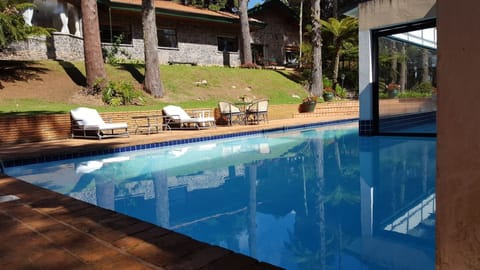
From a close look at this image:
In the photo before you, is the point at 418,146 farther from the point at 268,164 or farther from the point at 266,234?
the point at 266,234

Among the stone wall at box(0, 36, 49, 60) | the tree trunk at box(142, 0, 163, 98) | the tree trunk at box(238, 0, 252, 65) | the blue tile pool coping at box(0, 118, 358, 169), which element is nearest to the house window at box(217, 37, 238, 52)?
the tree trunk at box(238, 0, 252, 65)

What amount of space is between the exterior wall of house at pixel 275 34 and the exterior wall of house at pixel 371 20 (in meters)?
16.1

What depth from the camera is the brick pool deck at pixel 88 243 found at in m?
2.07

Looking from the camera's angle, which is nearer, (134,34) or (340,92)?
(134,34)

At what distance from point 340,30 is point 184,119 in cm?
1280

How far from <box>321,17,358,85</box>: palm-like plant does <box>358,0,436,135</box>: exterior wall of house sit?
11075 millimetres

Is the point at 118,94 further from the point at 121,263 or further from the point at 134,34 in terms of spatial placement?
the point at 121,263

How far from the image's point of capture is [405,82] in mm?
11773

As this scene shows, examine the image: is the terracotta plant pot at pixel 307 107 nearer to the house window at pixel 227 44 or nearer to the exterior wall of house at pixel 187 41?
the exterior wall of house at pixel 187 41

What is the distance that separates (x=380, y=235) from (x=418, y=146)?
5.67 metres

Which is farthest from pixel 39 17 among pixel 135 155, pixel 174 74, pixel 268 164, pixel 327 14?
pixel 327 14

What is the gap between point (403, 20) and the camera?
28.0 ft

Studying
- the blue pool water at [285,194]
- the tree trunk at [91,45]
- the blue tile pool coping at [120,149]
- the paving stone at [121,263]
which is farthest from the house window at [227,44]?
the paving stone at [121,263]

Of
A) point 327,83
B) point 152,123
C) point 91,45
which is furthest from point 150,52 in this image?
point 327,83
